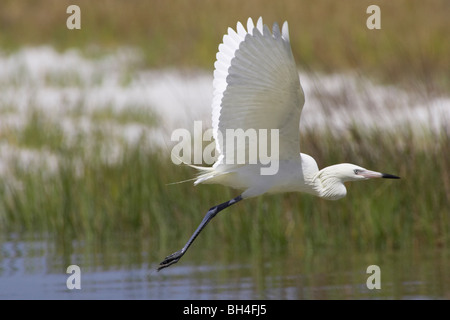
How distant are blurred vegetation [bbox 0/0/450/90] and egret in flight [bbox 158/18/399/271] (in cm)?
778

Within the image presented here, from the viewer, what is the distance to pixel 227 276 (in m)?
8.17

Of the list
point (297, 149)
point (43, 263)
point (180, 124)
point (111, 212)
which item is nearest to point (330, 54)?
point (180, 124)

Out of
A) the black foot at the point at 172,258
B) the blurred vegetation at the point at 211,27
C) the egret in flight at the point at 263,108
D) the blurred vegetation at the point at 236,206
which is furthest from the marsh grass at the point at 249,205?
the blurred vegetation at the point at 211,27

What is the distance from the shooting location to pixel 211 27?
17.0m

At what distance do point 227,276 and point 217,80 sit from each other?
2.08 metres

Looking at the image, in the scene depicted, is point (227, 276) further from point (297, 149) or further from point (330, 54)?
point (330, 54)

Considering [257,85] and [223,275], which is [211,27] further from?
[257,85]

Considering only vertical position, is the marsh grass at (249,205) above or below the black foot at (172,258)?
above

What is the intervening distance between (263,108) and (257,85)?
0.21 m

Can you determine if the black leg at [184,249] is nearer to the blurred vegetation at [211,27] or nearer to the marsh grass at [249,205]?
the marsh grass at [249,205]

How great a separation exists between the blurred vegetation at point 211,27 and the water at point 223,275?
657 cm

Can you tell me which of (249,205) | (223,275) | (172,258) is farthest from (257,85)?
(249,205)

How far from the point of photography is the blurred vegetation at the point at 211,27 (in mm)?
15664
